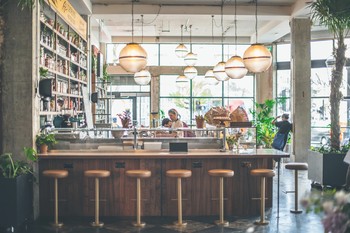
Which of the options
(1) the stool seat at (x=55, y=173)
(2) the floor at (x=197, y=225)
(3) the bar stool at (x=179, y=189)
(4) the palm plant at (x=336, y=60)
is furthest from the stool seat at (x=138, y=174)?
(4) the palm plant at (x=336, y=60)

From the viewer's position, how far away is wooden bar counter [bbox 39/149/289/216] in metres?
6.06

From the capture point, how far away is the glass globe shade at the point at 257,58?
6.37m

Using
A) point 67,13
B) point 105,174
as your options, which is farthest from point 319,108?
point 105,174

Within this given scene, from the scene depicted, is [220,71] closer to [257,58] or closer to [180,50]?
[180,50]

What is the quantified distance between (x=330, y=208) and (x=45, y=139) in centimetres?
489

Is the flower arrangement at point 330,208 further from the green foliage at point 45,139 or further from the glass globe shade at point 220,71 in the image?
the glass globe shade at point 220,71

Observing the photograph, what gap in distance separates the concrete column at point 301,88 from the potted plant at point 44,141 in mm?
7229

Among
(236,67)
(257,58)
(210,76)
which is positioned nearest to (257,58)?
(257,58)

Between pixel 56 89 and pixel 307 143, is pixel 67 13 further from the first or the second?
pixel 307 143

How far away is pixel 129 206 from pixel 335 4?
16.3 feet

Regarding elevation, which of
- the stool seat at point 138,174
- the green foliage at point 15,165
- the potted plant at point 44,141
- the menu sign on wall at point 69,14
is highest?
the menu sign on wall at point 69,14

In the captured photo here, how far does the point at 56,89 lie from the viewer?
789 cm

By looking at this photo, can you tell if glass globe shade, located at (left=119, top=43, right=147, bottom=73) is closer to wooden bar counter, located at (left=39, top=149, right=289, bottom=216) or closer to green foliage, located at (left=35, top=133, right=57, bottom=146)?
wooden bar counter, located at (left=39, top=149, right=289, bottom=216)

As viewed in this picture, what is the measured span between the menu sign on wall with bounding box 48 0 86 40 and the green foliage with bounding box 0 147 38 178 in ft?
8.54
